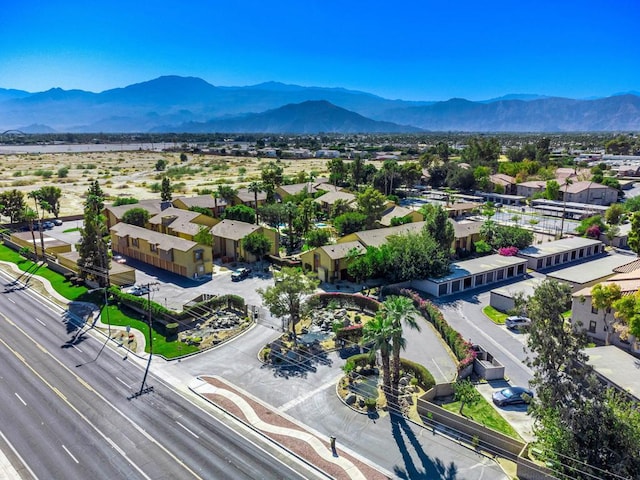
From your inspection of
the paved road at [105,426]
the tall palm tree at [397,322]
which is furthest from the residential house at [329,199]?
the tall palm tree at [397,322]

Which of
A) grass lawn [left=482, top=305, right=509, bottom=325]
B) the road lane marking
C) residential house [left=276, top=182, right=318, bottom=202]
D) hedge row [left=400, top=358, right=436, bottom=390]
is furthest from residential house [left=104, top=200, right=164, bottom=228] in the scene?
hedge row [left=400, top=358, right=436, bottom=390]

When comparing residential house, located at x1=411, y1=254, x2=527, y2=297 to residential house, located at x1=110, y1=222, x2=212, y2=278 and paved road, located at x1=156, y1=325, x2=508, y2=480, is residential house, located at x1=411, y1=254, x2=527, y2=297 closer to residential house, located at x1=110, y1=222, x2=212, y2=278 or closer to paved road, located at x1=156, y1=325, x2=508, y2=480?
paved road, located at x1=156, y1=325, x2=508, y2=480

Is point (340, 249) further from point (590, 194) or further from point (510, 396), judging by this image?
point (590, 194)

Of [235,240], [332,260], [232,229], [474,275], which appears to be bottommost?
[474,275]

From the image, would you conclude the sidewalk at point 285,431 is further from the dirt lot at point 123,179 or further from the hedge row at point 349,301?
the dirt lot at point 123,179

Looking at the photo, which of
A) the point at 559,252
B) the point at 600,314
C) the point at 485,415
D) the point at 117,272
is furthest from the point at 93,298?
the point at 559,252
